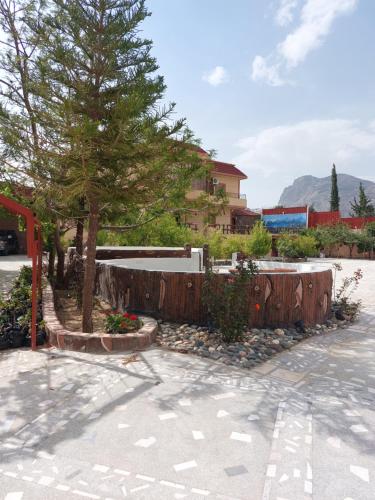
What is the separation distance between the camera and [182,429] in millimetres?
3025

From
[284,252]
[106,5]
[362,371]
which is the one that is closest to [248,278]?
[362,371]

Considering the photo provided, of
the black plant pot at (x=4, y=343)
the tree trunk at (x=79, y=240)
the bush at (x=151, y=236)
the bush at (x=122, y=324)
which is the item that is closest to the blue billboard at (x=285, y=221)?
the bush at (x=151, y=236)

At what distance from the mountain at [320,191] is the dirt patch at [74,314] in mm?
135875

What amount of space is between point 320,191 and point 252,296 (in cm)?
16985

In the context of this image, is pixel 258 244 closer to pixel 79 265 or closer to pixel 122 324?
pixel 79 265

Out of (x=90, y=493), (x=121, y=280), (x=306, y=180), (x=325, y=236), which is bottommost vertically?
(x=90, y=493)

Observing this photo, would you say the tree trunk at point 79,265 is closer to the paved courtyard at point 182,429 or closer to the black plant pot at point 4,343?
the black plant pot at point 4,343

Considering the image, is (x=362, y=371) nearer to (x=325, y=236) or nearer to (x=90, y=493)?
(x=90, y=493)

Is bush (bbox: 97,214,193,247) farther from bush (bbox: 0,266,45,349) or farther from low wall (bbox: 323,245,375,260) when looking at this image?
low wall (bbox: 323,245,375,260)

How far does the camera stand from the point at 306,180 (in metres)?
186

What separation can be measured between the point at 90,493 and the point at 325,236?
3180 centimetres

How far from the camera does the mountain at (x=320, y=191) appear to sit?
144375 mm

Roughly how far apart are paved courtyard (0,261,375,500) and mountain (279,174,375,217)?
139m

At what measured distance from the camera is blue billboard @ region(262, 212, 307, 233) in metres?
35.5
